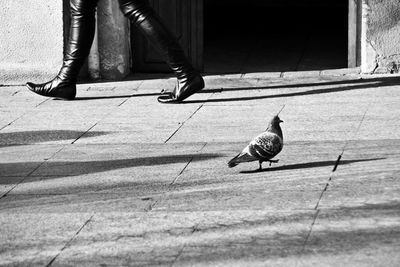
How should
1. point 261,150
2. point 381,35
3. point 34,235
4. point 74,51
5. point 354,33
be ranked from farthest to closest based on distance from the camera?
→ point 354,33 < point 381,35 < point 74,51 < point 261,150 < point 34,235


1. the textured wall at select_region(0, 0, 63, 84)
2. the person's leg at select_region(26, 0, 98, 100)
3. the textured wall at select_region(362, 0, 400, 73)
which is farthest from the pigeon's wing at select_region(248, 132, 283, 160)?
the textured wall at select_region(0, 0, 63, 84)

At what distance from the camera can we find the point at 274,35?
13.6m

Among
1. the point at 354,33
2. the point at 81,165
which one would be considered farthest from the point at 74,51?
the point at 354,33

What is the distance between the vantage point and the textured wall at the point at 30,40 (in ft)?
35.3

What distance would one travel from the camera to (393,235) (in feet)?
19.1

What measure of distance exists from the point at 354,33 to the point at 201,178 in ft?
13.8

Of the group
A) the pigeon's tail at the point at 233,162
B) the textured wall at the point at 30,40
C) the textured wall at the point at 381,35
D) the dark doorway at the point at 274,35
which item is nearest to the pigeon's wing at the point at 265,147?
the pigeon's tail at the point at 233,162

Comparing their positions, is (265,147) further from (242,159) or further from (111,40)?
(111,40)

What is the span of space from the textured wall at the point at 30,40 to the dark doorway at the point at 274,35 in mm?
1578

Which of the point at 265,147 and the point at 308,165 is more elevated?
the point at 265,147

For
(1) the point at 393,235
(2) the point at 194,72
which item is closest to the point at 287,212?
(1) the point at 393,235

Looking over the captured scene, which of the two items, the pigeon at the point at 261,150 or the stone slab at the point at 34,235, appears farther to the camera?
the pigeon at the point at 261,150

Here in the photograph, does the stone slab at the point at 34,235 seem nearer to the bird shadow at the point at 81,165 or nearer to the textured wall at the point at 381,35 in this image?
the bird shadow at the point at 81,165

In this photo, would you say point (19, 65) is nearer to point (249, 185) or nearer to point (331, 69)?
point (331, 69)
